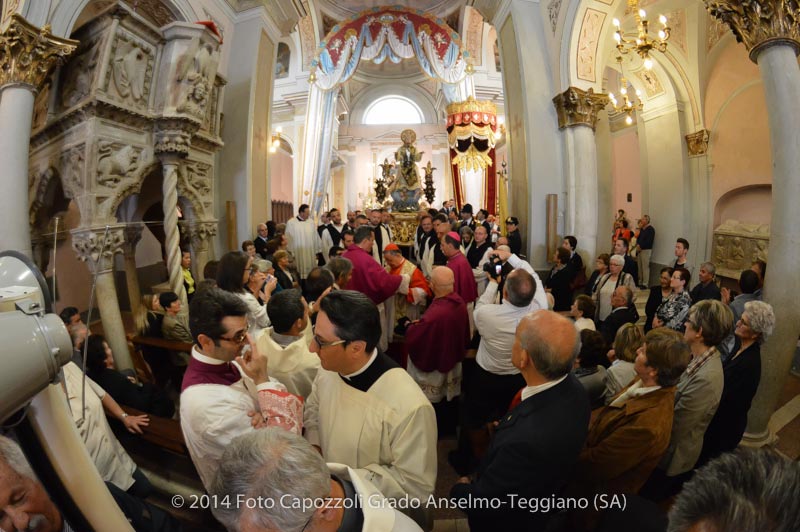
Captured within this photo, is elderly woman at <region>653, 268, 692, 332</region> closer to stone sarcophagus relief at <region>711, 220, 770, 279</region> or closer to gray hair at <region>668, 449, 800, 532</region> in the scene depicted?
gray hair at <region>668, 449, 800, 532</region>

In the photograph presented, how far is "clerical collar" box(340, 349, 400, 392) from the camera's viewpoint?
151cm

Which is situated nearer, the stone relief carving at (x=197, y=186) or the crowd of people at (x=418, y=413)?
the crowd of people at (x=418, y=413)

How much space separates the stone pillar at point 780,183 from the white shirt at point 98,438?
4.30 m

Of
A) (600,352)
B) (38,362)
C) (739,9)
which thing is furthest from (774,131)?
(38,362)

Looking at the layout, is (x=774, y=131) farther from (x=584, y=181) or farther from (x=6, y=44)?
(x=6, y=44)

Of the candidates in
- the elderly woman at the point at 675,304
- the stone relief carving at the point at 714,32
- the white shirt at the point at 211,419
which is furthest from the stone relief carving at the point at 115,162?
the stone relief carving at the point at 714,32

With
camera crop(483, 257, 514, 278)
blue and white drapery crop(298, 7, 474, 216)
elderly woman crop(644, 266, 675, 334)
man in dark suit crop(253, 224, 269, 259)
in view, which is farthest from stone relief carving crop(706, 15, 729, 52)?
man in dark suit crop(253, 224, 269, 259)

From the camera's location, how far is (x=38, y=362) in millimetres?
649

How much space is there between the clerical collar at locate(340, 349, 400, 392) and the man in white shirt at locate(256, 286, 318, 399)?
25.9 inches

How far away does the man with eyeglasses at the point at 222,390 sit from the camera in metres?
1.48

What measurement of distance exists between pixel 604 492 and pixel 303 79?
15.9 meters

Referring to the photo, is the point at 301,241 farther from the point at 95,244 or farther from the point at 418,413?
the point at 418,413

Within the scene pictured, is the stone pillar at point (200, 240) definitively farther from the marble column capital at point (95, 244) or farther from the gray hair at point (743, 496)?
the gray hair at point (743, 496)

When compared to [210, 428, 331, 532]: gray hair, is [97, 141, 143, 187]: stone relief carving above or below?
above
